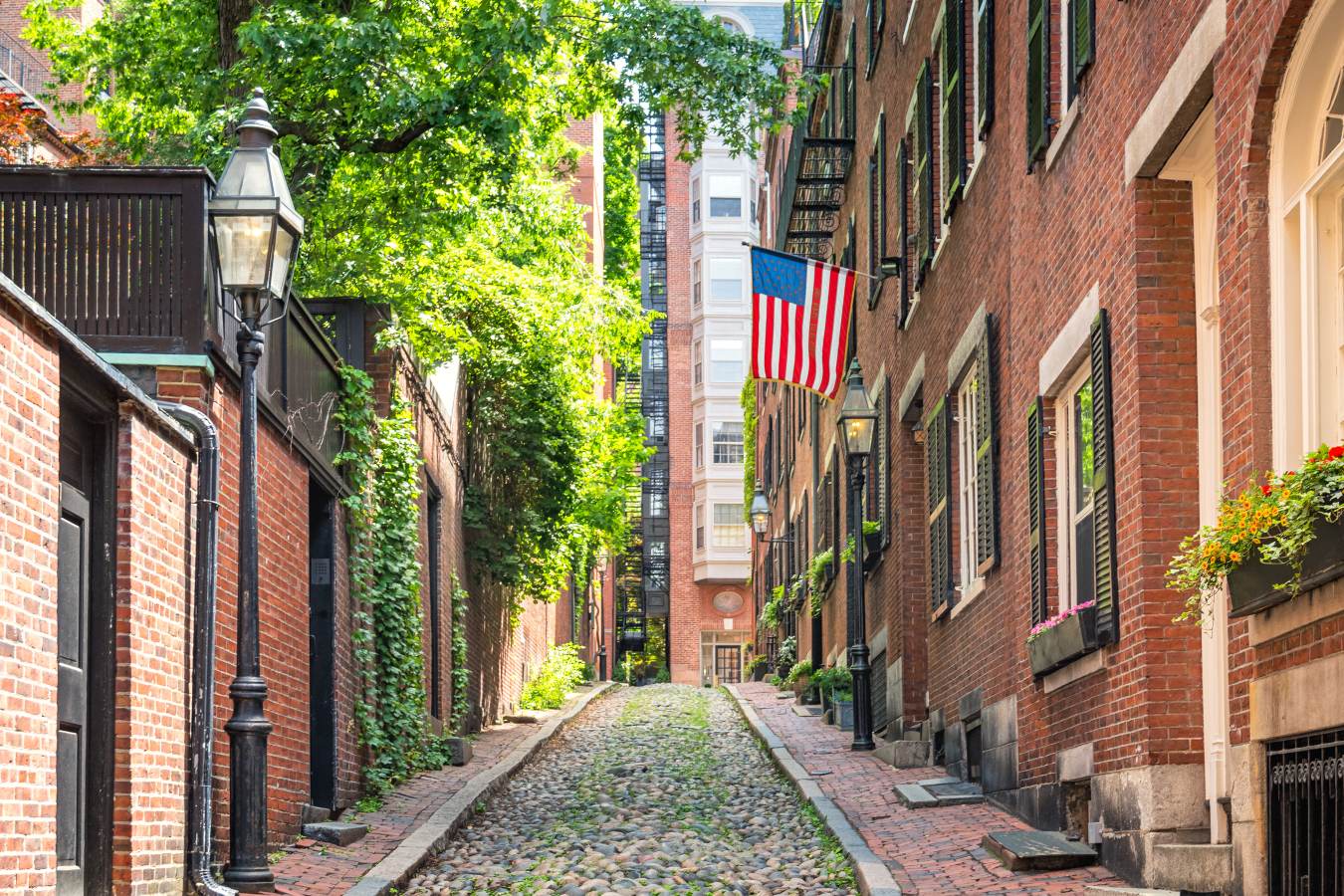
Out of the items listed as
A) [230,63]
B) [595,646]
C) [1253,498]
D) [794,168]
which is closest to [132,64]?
[230,63]

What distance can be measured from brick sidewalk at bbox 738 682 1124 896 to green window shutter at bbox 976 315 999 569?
6.28ft

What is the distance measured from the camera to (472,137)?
55.4 ft

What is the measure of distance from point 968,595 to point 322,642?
5180 millimetres

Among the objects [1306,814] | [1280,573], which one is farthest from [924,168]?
[1306,814]

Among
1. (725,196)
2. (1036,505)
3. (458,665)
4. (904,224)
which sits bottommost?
(458,665)

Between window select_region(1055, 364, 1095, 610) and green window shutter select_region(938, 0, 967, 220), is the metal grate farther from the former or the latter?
green window shutter select_region(938, 0, 967, 220)

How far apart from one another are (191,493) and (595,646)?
1830 inches

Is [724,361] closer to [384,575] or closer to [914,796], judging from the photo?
[384,575]

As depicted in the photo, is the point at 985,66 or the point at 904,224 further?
the point at 904,224

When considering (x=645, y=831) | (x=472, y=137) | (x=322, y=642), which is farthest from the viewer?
(x=472, y=137)

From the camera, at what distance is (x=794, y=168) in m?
25.9

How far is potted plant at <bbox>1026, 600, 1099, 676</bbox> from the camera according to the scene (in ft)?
32.5

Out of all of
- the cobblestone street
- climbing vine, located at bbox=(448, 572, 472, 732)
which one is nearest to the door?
the cobblestone street

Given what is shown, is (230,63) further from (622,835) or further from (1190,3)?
(1190,3)
